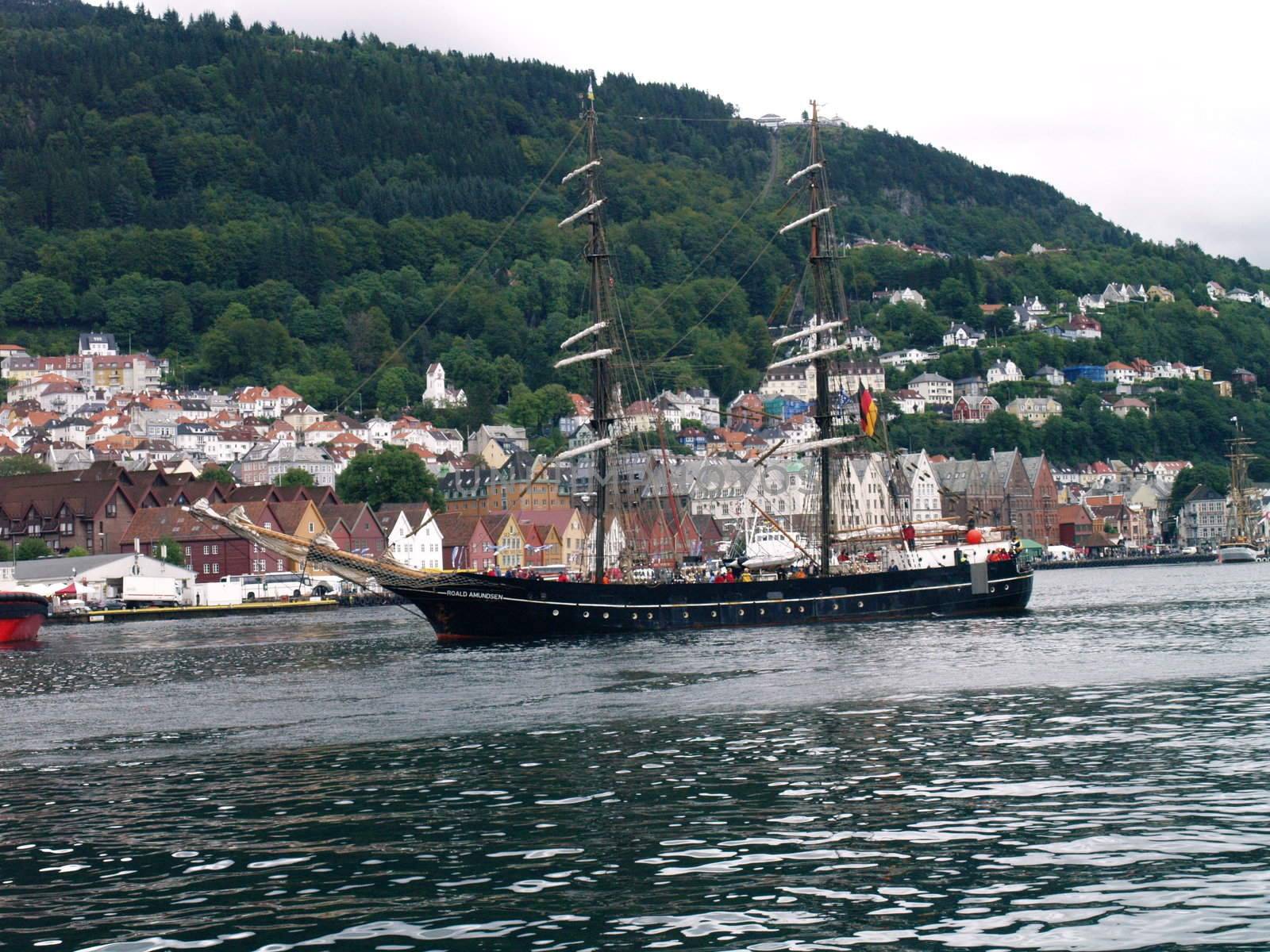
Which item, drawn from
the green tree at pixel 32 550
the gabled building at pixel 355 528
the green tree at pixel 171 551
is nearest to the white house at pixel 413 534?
the gabled building at pixel 355 528

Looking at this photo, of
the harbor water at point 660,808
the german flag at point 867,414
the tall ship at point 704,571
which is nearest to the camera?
the harbor water at point 660,808

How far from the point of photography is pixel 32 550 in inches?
5389

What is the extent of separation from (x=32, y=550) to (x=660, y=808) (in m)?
122

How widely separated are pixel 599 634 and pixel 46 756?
34.9 metres

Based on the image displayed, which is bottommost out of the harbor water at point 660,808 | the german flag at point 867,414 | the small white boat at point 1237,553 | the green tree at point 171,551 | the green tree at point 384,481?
the harbor water at point 660,808

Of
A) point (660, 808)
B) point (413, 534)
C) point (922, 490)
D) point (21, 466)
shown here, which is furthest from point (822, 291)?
point (21, 466)

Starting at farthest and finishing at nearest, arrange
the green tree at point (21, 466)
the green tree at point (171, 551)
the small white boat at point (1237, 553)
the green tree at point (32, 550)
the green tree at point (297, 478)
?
the small white boat at point (1237, 553) < the green tree at point (21, 466) < the green tree at point (297, 478) < the green tree at point (32, 550) < the green tree at point (171, 551)

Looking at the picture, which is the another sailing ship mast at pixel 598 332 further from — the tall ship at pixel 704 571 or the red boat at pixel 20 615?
the red boat at pixel 20 615

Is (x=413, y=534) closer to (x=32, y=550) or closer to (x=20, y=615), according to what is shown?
(x=32, y=550)

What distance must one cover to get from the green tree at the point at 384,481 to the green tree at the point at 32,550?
4075cm

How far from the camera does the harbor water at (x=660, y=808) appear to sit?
18.6 m

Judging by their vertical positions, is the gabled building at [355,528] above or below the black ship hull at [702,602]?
above

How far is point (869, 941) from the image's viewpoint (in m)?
17.5

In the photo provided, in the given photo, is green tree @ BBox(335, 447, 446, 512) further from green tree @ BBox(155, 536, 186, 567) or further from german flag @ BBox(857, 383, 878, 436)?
german flag @ BBox(857, 383, 878, 436)
